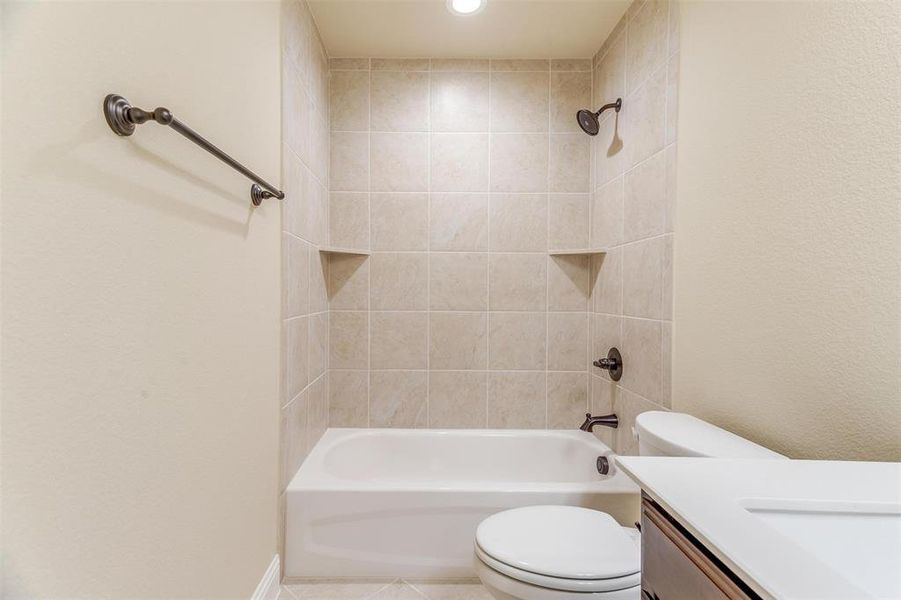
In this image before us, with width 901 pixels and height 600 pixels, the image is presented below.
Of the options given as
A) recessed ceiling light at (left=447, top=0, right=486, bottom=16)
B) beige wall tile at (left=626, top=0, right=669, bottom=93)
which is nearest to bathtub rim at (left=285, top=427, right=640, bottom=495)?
beige wall tile at (left=626, top=0, right=669, bottom=93)

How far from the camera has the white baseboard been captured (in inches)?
52.3

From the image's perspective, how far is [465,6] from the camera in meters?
1.69

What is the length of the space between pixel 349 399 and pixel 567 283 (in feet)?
4.33

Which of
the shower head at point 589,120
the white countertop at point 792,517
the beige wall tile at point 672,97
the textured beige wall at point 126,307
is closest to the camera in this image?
the white countertop at point 792,517

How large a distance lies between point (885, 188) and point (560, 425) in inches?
67.7

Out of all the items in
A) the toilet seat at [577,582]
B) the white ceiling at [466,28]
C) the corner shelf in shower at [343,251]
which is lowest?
the toilet seat at [577,582]

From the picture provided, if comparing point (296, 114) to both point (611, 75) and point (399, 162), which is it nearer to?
point (399, 162)

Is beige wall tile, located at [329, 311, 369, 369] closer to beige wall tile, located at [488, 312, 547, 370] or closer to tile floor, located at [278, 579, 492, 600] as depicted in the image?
beige wall tile, located at [488, 312, 547, 370]

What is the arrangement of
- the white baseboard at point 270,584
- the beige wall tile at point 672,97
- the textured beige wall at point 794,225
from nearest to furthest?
the textured beige wall at point 794,225
the white baseboard at point 270,584
the beige wall tile at point 672,97

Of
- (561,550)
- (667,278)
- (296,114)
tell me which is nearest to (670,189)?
(667,278)

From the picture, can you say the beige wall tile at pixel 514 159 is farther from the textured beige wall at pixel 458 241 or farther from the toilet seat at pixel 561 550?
the toilet seat at pixel 561 550

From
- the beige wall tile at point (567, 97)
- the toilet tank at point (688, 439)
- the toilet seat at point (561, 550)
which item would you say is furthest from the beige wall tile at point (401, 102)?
the toilet seat at point (561, 550)

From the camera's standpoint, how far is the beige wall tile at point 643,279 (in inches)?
60.8

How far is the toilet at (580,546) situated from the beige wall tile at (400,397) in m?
1.01
